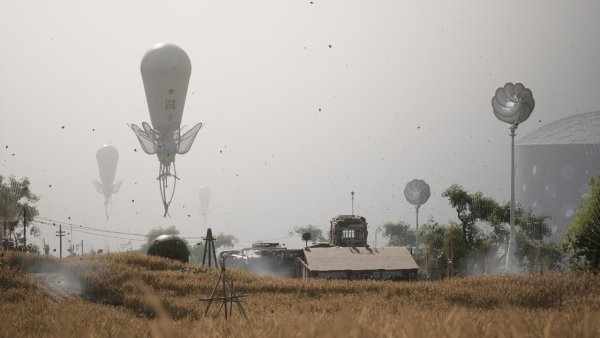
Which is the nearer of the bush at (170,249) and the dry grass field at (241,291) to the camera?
the dry grass field at (241,291)

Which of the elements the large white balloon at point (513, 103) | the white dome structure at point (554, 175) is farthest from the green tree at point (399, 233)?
the large white balloon at point (513, 103)

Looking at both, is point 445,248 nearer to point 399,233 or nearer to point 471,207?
point 471,207

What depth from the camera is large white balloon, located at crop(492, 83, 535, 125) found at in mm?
64812

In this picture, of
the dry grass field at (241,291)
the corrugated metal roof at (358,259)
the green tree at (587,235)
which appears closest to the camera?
the dry grass field at (241,291)

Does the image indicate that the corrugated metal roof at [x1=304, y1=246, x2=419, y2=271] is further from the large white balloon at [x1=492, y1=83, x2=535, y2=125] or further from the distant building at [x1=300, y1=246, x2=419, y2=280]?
the large white balloon at [x1=492, y1=83, x2=535, y2=125]

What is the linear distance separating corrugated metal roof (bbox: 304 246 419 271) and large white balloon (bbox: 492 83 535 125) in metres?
15.6

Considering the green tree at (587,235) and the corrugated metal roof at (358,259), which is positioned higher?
the green tree at (587,235)

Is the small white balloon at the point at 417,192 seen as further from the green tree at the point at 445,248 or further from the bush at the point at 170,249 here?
the bush at the point at 170,249

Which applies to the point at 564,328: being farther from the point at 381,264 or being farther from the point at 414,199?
the point at 414,199

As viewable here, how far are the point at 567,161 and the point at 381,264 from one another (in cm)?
9079

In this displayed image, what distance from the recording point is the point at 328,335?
4855mm

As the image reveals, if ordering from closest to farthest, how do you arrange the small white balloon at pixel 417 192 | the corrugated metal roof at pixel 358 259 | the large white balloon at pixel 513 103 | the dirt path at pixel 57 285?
1. the dirt path at pixel 57 285
2. the corrugated metal roof at pixel 358 259
3. the large white balloon at pixel 513 103
4. the small white balloon at pixel 417 192

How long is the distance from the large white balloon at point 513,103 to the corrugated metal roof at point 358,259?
15593mm

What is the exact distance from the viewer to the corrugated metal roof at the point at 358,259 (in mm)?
57531
